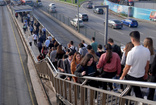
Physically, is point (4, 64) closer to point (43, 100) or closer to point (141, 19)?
point (43, 100)

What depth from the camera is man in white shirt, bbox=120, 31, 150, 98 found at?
3.74m

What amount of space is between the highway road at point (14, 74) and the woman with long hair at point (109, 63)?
7754 millimetres

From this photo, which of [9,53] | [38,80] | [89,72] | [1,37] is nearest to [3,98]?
[38,80]

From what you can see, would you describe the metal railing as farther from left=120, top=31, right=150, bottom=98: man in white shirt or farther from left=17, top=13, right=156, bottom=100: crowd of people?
left=120, top=31, right=150, bottom=98: man in white shirt

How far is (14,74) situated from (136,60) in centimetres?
1425

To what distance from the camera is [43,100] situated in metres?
9.62

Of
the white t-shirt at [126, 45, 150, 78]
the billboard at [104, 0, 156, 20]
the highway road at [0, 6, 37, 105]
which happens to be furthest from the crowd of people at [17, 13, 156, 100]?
the billboard at [104, 0, 156, 20]

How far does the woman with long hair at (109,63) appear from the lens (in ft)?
15.6

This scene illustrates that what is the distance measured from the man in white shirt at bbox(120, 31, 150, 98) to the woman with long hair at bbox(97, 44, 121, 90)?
0.83m

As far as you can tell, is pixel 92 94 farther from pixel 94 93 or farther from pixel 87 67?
pixel 87 67

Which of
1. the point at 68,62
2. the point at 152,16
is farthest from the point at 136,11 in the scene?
the point at 68,62

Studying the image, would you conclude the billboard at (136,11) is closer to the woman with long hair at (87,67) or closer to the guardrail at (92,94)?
the guardrail at (92,94)

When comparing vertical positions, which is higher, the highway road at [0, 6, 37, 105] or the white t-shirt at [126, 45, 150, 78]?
the white t-shirt at [126, 45, 150, 78]

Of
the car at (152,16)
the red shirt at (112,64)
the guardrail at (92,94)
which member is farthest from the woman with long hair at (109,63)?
the car at (152,16)
